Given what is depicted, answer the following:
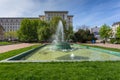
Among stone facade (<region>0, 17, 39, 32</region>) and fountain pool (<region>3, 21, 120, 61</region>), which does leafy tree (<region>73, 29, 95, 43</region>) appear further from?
stone facade (<region>0, 17, 39, 32</region>)

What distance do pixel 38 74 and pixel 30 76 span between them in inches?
12.4

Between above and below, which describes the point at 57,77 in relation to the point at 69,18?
below

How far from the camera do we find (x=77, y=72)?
5.57 m

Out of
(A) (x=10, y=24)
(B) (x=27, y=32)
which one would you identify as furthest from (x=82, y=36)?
(A) (x=10, y=24)

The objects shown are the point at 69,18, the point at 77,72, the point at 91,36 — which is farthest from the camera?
the point at 69,18

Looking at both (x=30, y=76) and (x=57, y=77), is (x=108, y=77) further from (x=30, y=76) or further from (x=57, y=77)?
(x=30, y=76)

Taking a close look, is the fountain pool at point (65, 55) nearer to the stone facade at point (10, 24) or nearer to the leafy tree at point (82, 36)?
the leafy tree at point (82, 36)

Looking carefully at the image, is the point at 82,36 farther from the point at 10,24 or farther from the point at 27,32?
the point at 10,24

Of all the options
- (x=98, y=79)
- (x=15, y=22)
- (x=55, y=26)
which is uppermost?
(x=15, y=22)

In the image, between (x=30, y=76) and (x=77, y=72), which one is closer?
(x=30, y=76)

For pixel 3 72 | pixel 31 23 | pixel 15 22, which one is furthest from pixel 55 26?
pixel 15 22

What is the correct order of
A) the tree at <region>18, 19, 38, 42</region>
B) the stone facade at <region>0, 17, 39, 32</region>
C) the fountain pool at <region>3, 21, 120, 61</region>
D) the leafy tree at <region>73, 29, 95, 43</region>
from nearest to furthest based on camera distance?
the fountain pool at <region>3, 21, 120, 61</region>
the tree at <region>18, 19, 38, 42</region>
the leafy tree at <region>73, 29, 95, 43</region>
the stone facade at <region>0, 17, 39, 32</region>

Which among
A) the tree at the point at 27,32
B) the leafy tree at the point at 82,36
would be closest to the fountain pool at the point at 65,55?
the leafy tree at the point at 82,36

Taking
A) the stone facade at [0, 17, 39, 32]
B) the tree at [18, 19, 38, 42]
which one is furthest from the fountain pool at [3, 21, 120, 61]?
the stone facade at [0, 17, 39, 32]
